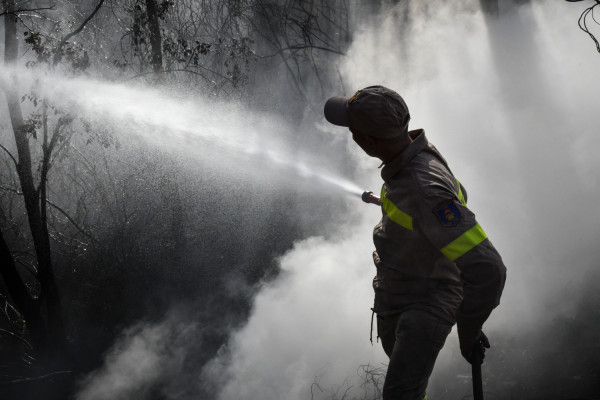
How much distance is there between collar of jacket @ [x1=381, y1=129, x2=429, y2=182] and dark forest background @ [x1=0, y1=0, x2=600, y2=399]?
240 cm

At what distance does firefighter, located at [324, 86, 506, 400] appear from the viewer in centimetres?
224

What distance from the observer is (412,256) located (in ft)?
7.85

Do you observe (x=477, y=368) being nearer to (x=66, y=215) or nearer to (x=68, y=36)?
(x=66, y=215)

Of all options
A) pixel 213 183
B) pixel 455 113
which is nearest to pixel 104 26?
pixel 213 183

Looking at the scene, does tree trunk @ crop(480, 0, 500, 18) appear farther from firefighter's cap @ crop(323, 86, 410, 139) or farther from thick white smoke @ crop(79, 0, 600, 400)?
firefighter's cap @ crop(323, 86, 410, 139)

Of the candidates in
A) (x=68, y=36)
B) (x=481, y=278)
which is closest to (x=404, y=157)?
(x=481, y=278)

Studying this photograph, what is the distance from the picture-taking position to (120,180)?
545 centimetres

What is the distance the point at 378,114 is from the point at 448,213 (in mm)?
573

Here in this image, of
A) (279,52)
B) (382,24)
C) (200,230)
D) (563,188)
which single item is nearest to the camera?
(563,188)

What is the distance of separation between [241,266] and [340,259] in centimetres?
141

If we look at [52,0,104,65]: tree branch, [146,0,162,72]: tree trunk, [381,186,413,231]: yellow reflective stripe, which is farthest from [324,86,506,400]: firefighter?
[146,0,162,72]: tree trunk

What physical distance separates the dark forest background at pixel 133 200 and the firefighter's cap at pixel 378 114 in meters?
2.55

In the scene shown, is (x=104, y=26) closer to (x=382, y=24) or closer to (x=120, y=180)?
(x=120, y=180)

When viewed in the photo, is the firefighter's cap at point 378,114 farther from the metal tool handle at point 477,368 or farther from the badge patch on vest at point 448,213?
the metal tool handle at point 477,368
